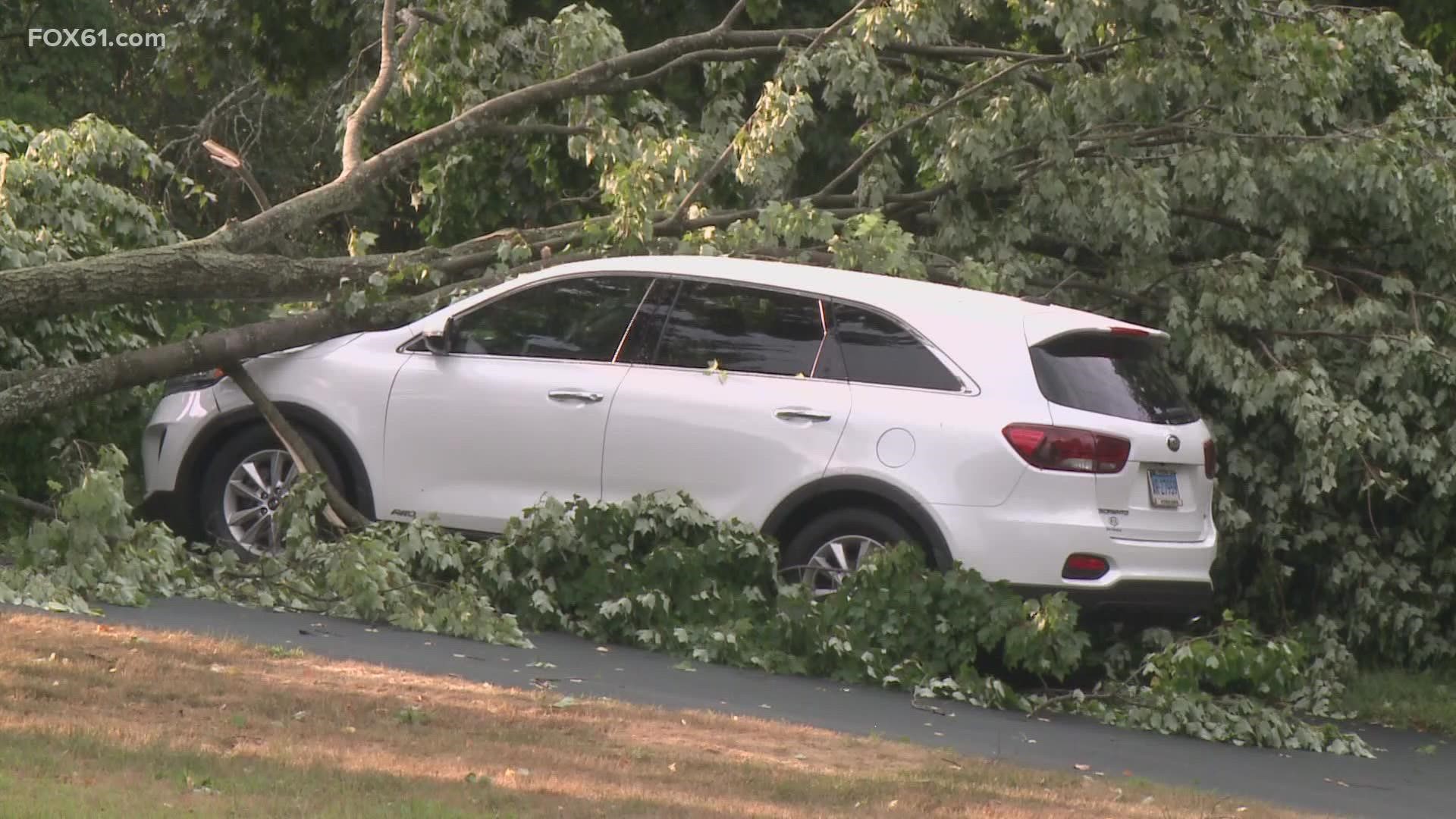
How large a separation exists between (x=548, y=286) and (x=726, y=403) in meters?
1.24

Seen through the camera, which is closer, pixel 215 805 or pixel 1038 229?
pixel 215 805

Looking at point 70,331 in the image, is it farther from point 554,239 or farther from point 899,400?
point 899,400

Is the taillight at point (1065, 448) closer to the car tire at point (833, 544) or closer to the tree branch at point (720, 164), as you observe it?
the car tire at point (833, 544)

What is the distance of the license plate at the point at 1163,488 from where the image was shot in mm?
9002

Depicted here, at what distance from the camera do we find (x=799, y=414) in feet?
30.2

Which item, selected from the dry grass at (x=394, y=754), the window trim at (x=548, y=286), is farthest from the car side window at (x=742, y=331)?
the dry grass at (x=394, y=754)

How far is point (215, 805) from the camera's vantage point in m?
5.27

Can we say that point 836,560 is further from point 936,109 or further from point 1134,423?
point 936,109

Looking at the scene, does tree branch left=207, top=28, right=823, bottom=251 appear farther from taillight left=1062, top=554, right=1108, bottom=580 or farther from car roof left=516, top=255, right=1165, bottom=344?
taillight left=1062, top=554, right=1108, bottom=580

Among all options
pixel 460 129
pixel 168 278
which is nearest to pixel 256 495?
pixel 168 278

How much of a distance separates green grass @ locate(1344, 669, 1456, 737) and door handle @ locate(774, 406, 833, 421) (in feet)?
11.4

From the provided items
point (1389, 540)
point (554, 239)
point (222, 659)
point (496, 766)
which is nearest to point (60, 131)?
point (554, 239)

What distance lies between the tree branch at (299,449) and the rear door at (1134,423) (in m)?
3.37

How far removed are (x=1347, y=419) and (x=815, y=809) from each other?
5.63 metres
